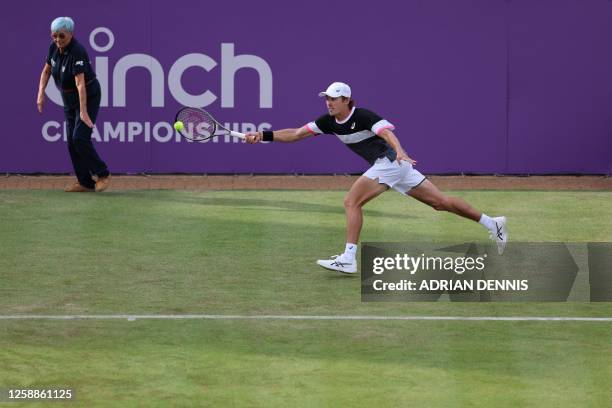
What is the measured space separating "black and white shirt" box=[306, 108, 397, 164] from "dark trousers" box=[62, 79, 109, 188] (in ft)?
17.8

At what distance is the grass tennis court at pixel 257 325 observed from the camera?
7.91 meters

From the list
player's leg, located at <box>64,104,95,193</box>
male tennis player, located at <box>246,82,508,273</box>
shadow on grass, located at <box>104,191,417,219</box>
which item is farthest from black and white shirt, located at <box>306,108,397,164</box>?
player's leg, located at <box>64,104,95,193</box>

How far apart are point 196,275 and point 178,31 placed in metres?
8.00

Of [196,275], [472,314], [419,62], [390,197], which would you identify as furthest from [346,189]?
[472,314]

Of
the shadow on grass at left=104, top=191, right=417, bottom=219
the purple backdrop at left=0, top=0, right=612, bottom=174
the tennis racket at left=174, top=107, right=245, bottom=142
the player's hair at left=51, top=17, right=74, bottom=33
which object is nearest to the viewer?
the tennis racket at left=174, top=107, right=245, bottom=142

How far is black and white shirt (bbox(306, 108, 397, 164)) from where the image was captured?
11.9 m

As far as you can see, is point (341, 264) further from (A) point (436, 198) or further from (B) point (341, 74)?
(B) point (341, 74)

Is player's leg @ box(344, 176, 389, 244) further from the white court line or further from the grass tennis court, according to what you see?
the white court line

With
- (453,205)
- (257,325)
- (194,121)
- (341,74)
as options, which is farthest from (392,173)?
(341,74)

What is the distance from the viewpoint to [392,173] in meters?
11.9

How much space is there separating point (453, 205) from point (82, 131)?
6250 millimetres

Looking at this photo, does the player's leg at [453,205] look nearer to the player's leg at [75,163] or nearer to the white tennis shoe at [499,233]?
the white tennis shoe at [499,233]

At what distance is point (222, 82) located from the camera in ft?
62.8

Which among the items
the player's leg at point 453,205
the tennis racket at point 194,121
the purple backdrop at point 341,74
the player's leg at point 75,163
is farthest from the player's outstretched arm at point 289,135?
the purple backdrop at point 341,74
